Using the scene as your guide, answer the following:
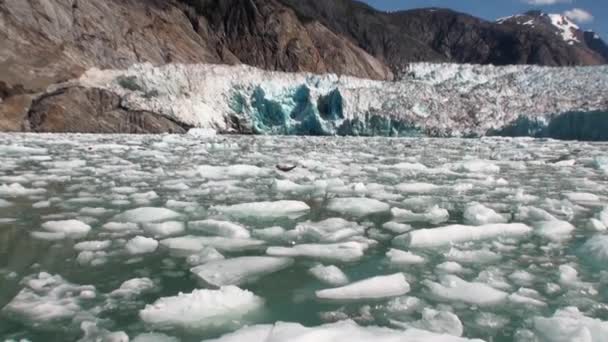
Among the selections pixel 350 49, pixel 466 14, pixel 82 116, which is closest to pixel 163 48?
pixel 82 116

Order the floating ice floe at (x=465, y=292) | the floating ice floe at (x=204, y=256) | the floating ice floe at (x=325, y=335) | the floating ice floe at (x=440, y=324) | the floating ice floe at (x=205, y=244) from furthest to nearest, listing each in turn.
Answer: the floating ice floe at (x=205, y=244) < the floating ice floe at (x=204, y=256) < the floating ice floe at (x=465, y=292) < the floating ice floe at (x=440, y=324) < the floating ice floe at (x=325, y=335)

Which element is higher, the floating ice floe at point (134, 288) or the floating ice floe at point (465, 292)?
the floating ice floe at point (134, 288)

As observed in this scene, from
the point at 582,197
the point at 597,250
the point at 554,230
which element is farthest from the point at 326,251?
the point at 582,197

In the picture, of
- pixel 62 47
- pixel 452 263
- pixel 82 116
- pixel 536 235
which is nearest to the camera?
pixel 452 263

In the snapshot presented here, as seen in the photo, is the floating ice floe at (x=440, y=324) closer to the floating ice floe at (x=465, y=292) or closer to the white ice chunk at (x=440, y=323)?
the white ice chunk at (x=440, y=323)

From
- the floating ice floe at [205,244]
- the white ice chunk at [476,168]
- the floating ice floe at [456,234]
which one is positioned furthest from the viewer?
the white ice chunk at [476,168]

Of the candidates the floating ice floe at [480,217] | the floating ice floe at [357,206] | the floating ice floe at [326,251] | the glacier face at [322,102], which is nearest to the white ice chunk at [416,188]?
the floating ice floe at [357,206]

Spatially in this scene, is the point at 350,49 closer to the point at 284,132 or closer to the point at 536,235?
the point at 284,132
